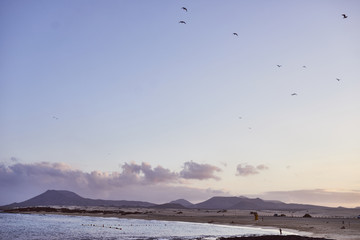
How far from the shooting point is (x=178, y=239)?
48.0 meters

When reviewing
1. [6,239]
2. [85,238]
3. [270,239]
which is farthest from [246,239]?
[6,239]

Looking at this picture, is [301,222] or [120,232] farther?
[301,222]

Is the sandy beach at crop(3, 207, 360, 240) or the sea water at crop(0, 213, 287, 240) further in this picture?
the sandy beach at crop(3, 207, 360, 240)

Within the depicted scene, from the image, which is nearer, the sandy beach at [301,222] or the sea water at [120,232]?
the sea water at [120,232]

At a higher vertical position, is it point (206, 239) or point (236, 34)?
point (236, 34)

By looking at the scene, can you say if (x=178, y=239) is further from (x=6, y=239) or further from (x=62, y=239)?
(x=6, y=239)

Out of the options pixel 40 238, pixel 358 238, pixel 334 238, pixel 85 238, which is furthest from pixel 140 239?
pixel 358 238

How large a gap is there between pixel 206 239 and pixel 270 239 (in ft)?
29.8

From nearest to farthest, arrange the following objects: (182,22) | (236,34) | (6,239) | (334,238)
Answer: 1. (182,22)
2. (236,34)
3. (334,238)
4. (6,239)

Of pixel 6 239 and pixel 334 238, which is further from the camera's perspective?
pixel 6 239

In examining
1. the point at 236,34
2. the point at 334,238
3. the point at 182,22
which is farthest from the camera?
the point at 334,238

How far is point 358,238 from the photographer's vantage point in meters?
44.9

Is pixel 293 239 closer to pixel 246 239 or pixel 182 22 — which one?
pixel 246 239

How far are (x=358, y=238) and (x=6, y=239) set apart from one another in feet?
165
